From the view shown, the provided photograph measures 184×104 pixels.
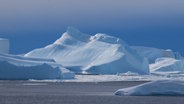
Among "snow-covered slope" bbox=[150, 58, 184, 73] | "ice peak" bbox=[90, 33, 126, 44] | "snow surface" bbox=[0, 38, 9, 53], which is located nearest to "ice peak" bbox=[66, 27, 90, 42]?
"ice peak" bbox=[90, 33, 126, 44]

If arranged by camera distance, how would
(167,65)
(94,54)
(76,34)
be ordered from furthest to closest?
(167,65) → (76,34) → (94,54)

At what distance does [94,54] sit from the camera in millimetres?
87188

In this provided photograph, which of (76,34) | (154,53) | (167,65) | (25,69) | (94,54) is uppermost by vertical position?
(154,53)

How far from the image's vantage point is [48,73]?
6209 cm

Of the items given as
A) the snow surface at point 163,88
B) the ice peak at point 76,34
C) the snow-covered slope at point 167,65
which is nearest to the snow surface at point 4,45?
the ice peak at point 76,34

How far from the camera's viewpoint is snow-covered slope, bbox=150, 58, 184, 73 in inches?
3883

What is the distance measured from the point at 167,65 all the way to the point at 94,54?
18658mm

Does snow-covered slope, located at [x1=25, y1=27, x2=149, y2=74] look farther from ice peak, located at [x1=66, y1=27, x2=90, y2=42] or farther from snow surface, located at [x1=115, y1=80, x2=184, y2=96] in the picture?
snow surface, located at [x1=115, y1=80, x2=184, y2=96]

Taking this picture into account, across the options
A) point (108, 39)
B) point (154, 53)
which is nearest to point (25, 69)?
point (108, 39)

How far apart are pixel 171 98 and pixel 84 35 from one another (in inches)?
2205

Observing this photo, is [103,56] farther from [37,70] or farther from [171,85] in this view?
[171,85]

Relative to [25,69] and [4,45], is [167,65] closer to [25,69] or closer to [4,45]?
[4,45]

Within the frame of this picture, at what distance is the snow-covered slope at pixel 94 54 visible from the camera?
7938 centimetres

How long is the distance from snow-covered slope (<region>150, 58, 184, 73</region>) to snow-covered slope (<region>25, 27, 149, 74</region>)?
46.9 feet
